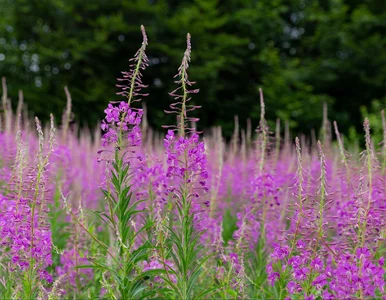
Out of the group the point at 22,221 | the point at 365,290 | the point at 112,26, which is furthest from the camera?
the point at 112,26

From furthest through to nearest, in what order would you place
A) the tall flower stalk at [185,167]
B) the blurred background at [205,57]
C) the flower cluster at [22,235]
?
the blurred background at [205,57]
the flower cluster at [22,235]
the tall flower stalk at [185,167]

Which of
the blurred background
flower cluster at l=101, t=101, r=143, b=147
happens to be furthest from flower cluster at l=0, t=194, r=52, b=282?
the blurred background

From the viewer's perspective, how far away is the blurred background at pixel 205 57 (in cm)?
1942

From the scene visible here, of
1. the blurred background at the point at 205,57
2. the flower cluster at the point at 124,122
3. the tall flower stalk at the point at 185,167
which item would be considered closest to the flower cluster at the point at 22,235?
the flower cluster at the point at 124,122

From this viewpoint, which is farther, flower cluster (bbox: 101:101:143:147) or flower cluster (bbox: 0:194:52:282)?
flower cluster (bbox: 0:194:52:282)

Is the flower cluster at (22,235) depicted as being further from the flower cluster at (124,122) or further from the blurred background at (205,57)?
the blurred background at (205,57)

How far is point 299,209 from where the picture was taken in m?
2.87

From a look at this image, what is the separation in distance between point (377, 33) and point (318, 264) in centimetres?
1972

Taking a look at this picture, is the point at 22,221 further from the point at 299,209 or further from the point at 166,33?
the point at 166,33

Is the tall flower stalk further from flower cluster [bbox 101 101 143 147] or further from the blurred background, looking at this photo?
Answer: the blurred background

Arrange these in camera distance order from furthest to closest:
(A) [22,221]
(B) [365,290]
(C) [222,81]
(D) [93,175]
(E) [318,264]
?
1. (C) [222,81]
2. (D) [93,175]
3. (A) [22,221]
4. (E) [318,264]
5. (B) [365,290]

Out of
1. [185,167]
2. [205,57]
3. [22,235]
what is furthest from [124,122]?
[205,57]

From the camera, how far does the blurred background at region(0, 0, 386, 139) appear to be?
63.7 ft

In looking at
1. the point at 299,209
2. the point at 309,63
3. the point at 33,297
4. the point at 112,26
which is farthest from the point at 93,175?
the point at 309,63
